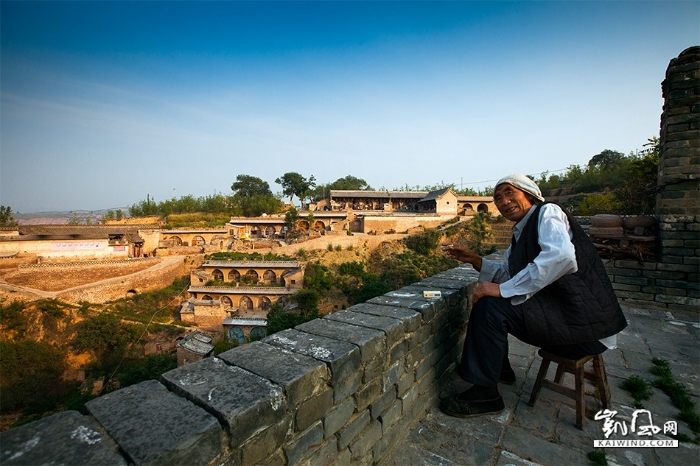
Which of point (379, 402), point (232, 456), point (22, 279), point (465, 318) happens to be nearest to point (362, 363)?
point (379, 402)

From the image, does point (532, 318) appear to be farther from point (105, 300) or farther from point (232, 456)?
point (105, 300)

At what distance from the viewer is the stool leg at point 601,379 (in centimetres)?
245

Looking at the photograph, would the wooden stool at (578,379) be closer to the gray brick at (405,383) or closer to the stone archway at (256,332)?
the gray brick at (405,383)

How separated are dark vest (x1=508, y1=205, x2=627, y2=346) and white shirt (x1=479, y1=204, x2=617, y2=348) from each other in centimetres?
9

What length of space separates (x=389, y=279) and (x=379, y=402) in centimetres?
2553

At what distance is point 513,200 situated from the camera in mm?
2625

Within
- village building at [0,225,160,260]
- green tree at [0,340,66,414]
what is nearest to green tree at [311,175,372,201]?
village building at [0,225,160,260]

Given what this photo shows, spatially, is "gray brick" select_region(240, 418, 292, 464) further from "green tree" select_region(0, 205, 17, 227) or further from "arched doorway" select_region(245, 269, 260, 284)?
"green tree" select_region(0, 205, 17, 227)

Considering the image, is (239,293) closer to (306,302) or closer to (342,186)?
(306,302)

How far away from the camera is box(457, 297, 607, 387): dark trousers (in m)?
2.33

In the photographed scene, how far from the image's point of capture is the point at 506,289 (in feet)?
7.47

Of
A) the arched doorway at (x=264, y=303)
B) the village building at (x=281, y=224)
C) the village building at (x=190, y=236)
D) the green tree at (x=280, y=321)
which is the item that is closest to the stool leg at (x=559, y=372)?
the green tree at (x=280, y=321)

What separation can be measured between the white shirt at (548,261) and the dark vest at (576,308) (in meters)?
0.09

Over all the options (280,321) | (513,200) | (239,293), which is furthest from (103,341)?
(513,200)
